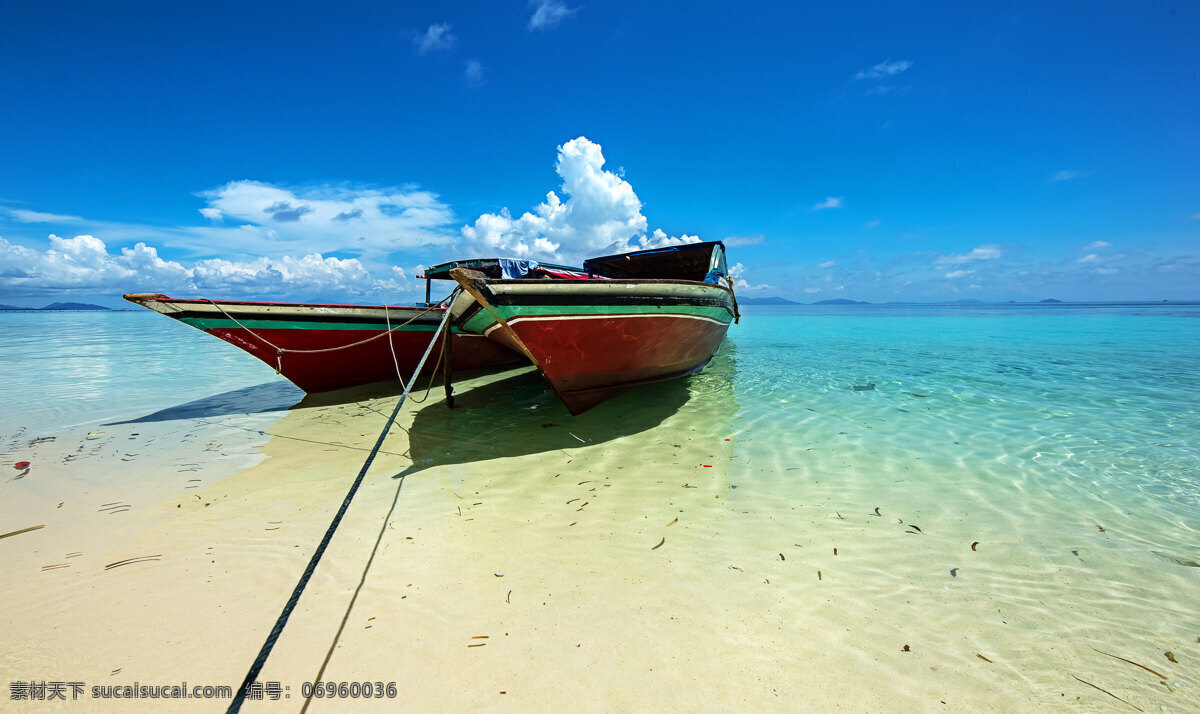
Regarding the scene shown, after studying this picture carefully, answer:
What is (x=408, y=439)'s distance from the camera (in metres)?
5.74

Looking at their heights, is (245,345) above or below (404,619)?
above

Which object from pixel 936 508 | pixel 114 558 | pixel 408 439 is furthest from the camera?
pixel 408 439

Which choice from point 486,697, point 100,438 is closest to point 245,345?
point 100,438

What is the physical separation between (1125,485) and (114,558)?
8.40 m

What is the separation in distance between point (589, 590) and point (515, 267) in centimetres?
700

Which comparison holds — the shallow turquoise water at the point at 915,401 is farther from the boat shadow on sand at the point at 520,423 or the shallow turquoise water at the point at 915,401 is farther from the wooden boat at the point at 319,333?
the wooden boat at the point at 319,333

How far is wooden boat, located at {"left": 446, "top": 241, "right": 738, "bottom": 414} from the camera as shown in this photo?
5.23m

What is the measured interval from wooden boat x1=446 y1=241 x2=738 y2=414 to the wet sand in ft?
5.50

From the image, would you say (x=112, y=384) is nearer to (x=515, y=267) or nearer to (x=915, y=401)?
(x=515, y=267)

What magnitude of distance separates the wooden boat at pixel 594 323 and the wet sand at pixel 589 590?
168 cm

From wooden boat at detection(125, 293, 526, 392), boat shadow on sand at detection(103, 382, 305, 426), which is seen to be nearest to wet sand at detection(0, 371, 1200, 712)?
boat shadow on sand at detection(103, 382, 305, 426)

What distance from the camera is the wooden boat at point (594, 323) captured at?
5227mm

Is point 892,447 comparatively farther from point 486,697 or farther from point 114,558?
point 114,558

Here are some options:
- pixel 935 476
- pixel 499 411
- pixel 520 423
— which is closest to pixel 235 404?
pixel 499 411
